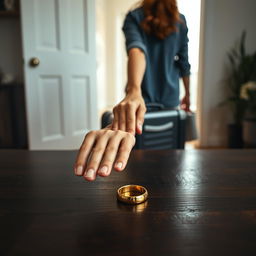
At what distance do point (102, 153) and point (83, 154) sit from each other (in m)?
0.03

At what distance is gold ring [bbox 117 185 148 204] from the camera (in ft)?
1.63

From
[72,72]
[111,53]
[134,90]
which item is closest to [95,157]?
[134,90]

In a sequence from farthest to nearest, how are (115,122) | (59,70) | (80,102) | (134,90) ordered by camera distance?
(80,102), (59,70), (134,90), (115,122)

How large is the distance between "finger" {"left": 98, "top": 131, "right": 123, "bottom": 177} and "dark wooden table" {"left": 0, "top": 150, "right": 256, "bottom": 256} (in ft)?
0.23

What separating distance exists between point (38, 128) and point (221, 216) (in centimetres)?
199

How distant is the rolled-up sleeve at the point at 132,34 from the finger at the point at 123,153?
0.78 m

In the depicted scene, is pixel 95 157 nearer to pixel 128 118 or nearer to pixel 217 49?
pixel 128 118

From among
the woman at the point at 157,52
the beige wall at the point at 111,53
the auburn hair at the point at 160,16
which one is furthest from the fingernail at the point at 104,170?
the beige wall at the point at 111,53

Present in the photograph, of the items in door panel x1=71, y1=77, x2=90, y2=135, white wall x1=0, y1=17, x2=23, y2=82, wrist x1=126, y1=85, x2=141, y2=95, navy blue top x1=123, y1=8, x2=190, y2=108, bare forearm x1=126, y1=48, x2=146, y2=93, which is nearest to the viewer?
wrist x1=126, y1=85, x2=141, y2=95

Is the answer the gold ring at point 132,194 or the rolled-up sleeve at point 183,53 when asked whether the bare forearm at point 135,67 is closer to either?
the rolled-up sleeve at point 183,53

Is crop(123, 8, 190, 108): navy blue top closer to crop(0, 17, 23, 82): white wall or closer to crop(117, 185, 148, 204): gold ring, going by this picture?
crop(117, 185, 148, 204): gold ring

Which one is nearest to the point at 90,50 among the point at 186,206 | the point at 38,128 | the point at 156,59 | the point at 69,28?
the point at 69,28

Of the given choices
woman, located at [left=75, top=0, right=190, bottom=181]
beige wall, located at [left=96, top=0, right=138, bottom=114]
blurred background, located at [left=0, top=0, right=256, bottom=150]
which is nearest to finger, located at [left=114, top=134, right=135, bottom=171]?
woman, located at [left=75, top=0, right=190, bottom=181]

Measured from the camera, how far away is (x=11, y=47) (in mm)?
2723
